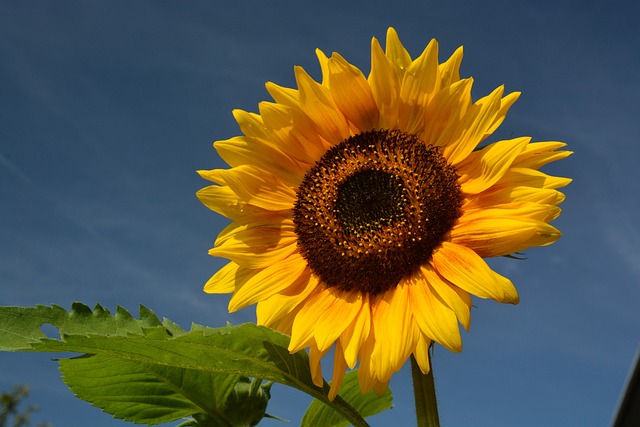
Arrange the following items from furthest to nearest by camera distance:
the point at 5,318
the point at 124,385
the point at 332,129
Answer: the point at 332,129, the point at 124,385, the point at 5,318

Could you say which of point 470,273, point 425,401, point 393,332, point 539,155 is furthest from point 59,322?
point 539,155

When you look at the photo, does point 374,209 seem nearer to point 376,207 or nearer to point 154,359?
point 376,207

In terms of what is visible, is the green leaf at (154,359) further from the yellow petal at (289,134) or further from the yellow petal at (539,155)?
the yellow petal at (539,155)

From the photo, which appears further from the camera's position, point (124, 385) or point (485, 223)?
point (124, 385)

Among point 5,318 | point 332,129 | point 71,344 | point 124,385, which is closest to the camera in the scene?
point 71,344

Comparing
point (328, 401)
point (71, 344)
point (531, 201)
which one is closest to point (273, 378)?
point (328, 401)

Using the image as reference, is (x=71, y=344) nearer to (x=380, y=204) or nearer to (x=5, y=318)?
(x=5, y=318)

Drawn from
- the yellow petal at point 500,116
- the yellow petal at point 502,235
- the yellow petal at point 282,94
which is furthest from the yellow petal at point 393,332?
the yellow petal at point 282,94

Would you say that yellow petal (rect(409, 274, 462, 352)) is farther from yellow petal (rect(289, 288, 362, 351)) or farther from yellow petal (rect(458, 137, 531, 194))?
yellow petal (rect(458, 137, 531, 194))
